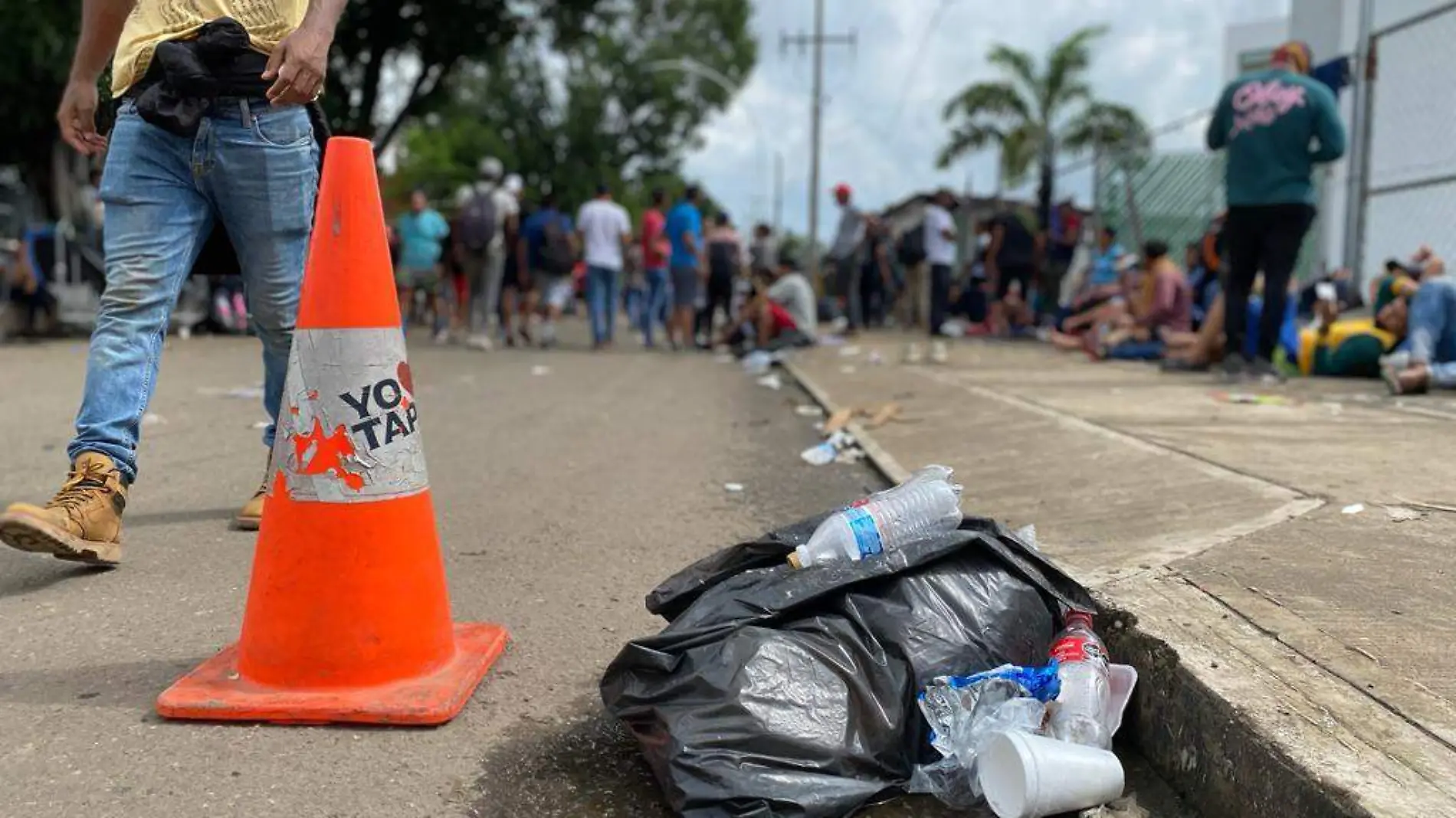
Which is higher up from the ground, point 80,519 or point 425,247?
point 425,247

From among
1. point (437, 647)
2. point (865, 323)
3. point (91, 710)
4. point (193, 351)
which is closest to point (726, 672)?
point (437, 647)

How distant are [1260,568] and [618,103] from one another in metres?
45.0

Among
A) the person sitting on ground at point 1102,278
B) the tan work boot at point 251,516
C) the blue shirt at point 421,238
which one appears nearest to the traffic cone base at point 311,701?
the tan work boot at point 251,516

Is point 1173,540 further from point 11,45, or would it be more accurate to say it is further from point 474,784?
point 11,45

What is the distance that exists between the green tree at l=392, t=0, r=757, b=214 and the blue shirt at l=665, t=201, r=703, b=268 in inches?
1252

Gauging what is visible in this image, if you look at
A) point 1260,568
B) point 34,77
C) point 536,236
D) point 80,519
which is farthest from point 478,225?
point 1260,568

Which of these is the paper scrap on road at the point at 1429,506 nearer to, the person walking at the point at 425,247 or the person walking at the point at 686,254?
the person walking at the point at 686,254

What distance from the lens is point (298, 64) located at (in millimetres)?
2672

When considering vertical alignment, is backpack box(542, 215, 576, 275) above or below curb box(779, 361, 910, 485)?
above

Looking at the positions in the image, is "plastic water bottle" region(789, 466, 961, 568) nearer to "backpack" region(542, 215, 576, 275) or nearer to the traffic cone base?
the traffic cone base

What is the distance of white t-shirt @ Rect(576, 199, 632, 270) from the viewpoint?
12281mm

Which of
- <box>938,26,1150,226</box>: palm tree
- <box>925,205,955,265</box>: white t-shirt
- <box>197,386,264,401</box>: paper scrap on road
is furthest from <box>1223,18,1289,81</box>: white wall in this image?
<box>197,386,264,401</box>: paper scrap on road

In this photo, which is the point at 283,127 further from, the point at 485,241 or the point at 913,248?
the point at 913,248

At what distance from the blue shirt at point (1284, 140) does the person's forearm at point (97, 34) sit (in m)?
6.24
